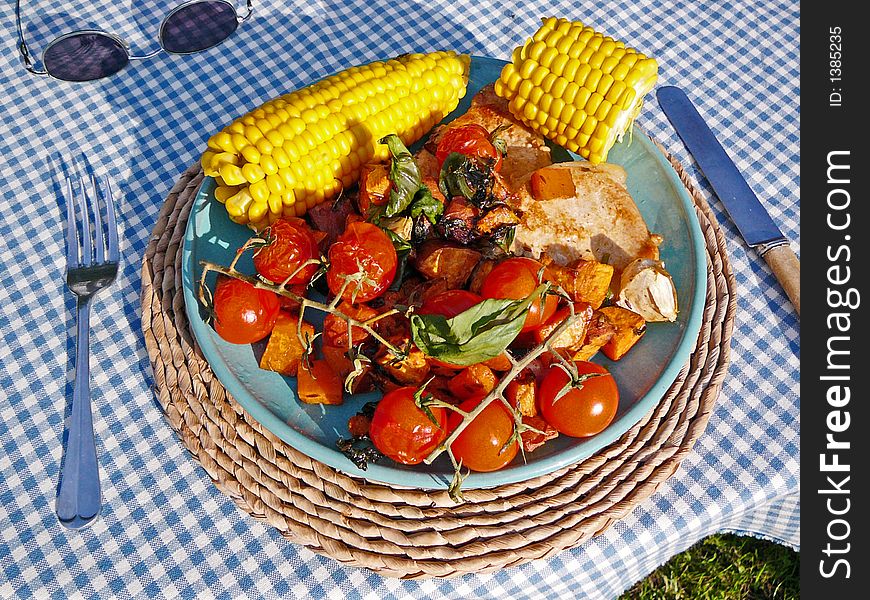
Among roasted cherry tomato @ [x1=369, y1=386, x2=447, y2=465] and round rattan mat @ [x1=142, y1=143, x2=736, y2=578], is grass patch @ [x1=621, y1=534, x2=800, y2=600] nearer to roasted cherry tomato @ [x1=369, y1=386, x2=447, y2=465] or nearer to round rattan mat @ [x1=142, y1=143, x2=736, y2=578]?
round rattan mat @ [x1=142, y1=143, x2=736, y2=578]

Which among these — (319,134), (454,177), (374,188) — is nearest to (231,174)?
(319,134)

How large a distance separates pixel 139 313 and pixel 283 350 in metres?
0.74

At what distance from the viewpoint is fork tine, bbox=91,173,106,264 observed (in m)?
2.75

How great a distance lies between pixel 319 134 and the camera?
99.1 inches

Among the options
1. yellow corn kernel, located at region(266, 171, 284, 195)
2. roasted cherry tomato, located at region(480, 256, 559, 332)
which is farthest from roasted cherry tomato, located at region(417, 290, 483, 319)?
yellow corn kernel, located at region(266, 171, 284, 195)

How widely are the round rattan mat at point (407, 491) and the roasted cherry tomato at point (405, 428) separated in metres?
0.25

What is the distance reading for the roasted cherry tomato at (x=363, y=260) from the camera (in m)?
2.20

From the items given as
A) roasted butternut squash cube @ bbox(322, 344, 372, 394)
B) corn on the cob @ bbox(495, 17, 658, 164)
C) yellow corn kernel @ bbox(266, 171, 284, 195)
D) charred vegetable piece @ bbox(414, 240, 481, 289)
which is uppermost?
corn on the cob @ bbox(495, 17, 658, 164)

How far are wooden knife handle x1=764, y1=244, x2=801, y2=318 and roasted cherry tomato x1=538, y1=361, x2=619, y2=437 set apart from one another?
1.04 meters

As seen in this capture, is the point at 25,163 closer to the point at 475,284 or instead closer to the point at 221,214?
the point at 221,214

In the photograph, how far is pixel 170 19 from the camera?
3406mm

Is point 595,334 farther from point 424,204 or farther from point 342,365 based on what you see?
point 342,365
